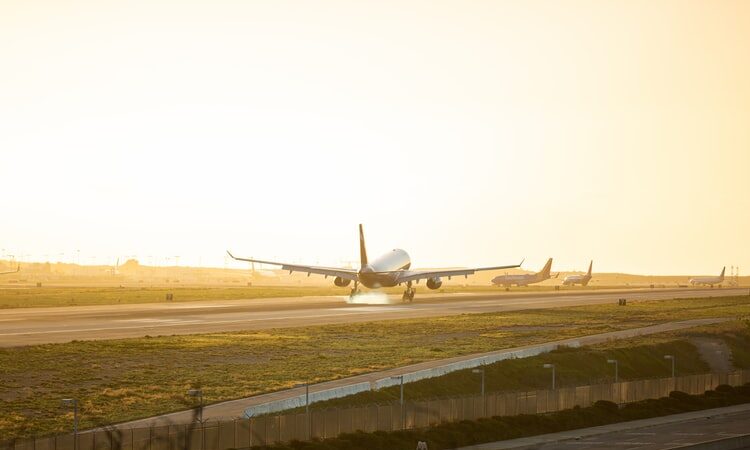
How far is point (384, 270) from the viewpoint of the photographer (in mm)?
129625

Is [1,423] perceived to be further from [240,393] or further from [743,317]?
[743,317]

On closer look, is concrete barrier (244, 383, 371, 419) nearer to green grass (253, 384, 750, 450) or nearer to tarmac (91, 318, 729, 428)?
tarmac (91, 318, 729, 428)

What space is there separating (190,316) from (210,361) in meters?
37.2

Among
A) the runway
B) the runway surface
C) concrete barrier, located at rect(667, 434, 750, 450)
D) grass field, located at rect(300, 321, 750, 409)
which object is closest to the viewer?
concrete barrier, located at rect(667, 434, 750, 450)

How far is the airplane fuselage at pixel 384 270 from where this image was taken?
122 meters

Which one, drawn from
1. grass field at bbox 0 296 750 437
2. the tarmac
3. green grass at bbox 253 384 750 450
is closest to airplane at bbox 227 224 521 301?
grass field at bbox 0 296 750 437

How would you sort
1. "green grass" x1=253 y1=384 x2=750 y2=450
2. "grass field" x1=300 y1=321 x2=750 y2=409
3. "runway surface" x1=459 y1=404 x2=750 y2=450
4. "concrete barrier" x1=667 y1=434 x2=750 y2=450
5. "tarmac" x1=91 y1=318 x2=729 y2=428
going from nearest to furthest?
"green grass" x1=253 y1=384 x2=750 y2=450 < "concrete barrier" x1=667 y1=434 x2=750 y2=450 < "tarmac" x1=91 y1=318 x2=729 y2=428 < "runway surface" x1=459 y1=404 x2=750 y2=450 < "grass field" x1=300 y1=321 x2=750 y2=409

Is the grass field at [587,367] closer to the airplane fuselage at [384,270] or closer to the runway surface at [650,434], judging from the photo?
the runway surface at [650,434]

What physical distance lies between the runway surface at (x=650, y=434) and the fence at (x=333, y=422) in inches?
116

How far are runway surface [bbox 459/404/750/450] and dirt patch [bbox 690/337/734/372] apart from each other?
30.0m

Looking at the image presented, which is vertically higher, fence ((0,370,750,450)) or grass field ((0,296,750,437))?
grass field ((0,296,750,437))

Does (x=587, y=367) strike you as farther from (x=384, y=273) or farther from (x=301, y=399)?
(x=384, y=273)

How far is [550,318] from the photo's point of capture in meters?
106

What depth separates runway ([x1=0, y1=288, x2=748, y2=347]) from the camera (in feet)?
257
